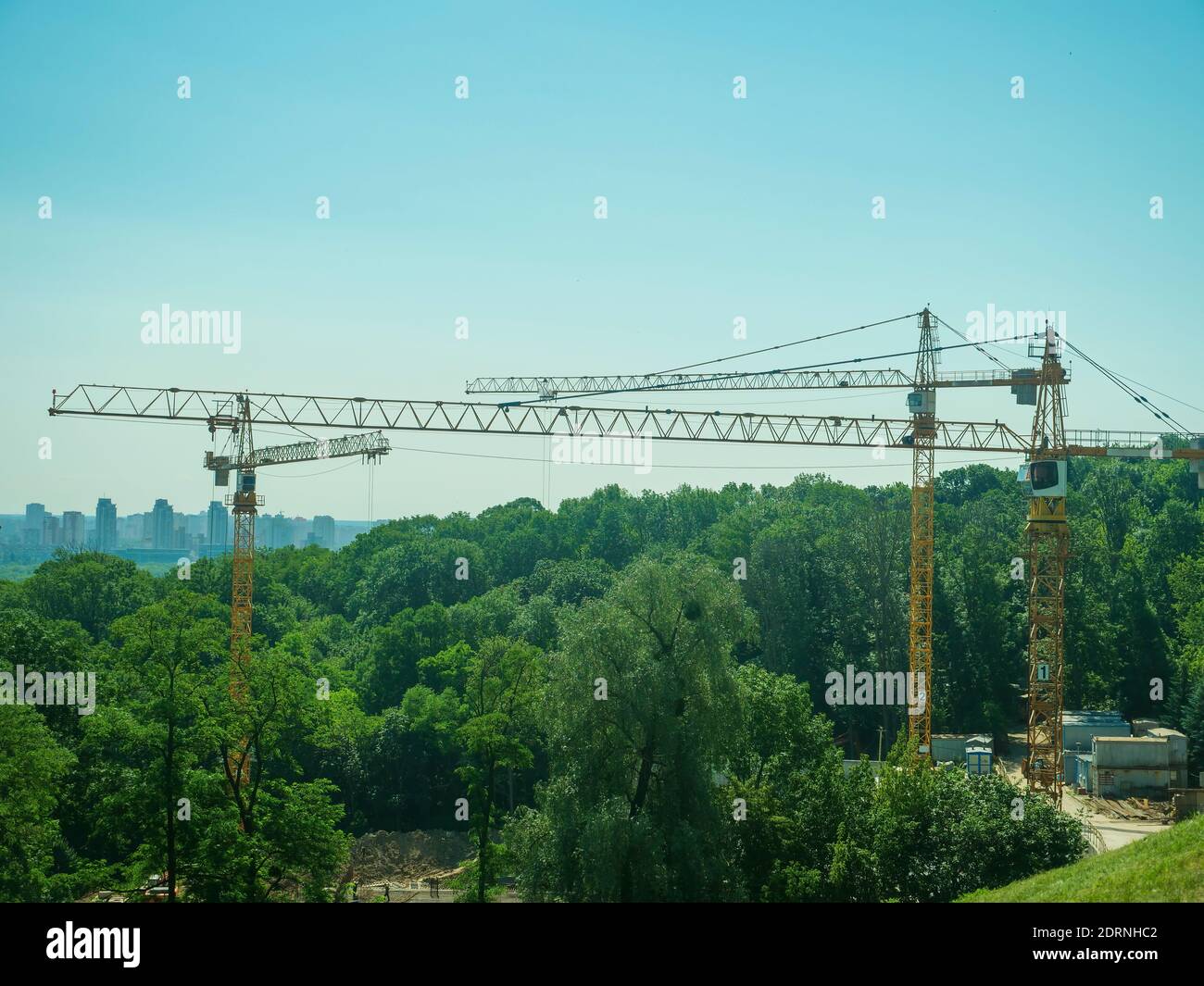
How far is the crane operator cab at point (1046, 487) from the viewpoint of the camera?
139 ft

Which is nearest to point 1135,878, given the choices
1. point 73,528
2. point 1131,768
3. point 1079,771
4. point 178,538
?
point 1131,768

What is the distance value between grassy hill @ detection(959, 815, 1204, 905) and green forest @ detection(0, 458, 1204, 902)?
3.40 meters

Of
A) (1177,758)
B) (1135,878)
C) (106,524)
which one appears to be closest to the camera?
(1135,878)

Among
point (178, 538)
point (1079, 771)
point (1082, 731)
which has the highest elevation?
point (178, 538)

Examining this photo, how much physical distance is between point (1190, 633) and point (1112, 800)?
63.5 ft

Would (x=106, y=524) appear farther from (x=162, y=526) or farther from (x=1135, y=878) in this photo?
(x=1135, y=878)

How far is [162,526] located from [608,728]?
166376 millimetres

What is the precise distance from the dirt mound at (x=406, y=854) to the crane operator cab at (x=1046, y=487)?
27.5 meters

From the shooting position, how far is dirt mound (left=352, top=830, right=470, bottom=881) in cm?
4303

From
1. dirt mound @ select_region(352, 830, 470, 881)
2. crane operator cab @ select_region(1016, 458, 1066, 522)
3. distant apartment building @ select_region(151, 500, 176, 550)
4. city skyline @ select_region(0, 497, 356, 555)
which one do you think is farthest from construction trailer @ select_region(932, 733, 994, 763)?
distant apartment building @ select_region(151, 500, 176, 550)

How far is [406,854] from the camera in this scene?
4484cm

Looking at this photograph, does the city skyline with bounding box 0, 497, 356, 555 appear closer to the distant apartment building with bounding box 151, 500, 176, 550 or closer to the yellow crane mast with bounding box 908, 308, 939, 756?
the distant apartment building with bounding box 151, 500, 176, 550
